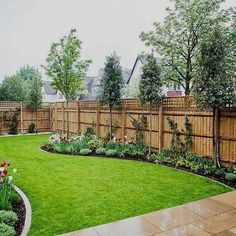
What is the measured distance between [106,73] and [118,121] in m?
2.05

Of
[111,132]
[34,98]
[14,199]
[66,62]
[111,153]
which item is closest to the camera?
[14,199]

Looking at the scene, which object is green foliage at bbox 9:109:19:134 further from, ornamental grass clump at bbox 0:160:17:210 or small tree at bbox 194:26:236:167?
small tree at bbox 194:26:236:167

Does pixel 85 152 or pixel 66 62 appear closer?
pixel 85 152

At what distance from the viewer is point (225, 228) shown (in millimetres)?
3461

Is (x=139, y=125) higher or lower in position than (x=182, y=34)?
lower

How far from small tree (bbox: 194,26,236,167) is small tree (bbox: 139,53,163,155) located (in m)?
1.77

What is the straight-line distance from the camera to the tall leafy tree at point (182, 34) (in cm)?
1365

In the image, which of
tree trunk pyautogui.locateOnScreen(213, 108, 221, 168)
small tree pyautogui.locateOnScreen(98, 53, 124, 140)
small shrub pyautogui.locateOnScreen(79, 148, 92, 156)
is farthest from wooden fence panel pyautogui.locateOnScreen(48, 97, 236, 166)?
small shrub pyautogui.locateOnScreen(79, 148, 92, 156)

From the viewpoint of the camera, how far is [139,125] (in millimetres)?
9383

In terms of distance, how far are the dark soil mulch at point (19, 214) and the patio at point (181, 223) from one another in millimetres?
802

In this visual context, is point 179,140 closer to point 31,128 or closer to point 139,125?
point 139,125

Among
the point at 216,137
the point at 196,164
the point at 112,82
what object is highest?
the point at 112,82

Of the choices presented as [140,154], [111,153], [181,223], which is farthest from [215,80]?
[111,153]

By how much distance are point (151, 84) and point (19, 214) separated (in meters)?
5.57
